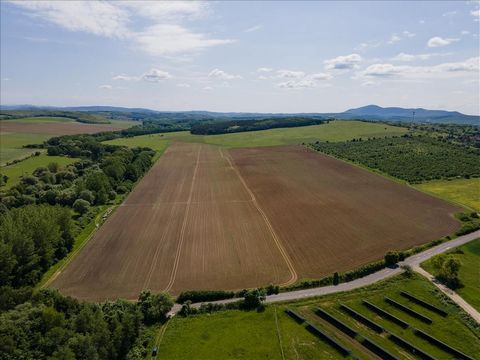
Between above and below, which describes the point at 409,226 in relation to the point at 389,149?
below

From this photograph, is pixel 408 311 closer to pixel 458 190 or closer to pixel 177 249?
pixel 177 249

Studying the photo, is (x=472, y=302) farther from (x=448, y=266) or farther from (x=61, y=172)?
(x=61, y=172)

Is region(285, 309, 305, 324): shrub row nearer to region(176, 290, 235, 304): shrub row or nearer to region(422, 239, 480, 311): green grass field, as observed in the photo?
region(176, 290, 235, 304): shrub row

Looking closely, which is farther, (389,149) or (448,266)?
(389,149)

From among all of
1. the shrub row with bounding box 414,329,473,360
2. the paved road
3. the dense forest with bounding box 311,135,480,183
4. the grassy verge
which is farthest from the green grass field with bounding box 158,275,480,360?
the dense forest with bounding box 311,135,480,183

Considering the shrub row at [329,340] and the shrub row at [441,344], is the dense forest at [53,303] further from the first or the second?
the shrub row at [441,344]

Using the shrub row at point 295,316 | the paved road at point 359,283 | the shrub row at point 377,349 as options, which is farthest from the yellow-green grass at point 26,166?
the shrub row at point 377,349

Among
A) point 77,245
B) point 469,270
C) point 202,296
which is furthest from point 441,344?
point 77,245

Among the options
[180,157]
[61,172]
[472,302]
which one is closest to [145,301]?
[472,302]

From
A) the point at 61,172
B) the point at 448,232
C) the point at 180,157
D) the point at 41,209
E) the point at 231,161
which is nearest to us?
the point at 41,209
